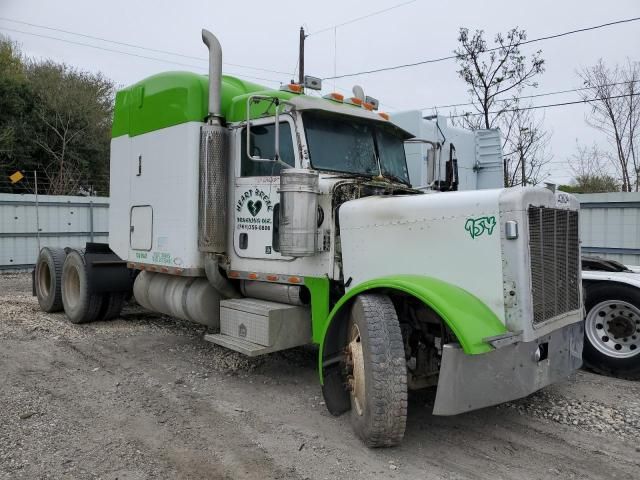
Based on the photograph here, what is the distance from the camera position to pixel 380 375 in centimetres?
353

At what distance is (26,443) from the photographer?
12.4ft

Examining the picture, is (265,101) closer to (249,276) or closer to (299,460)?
(249,276)

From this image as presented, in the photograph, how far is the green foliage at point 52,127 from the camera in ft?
70.9

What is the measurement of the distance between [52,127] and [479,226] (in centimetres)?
2340

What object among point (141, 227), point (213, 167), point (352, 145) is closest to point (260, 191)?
point (213, 167)

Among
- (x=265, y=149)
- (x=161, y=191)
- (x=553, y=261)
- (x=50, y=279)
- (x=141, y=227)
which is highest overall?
(x=265, y=149)

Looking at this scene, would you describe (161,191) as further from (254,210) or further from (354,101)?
(354,101)

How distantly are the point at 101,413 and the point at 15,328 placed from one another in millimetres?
4051

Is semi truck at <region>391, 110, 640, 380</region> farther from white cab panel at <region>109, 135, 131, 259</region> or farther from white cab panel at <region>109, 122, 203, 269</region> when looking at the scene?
white cab panel at <region>109, 135, 131, 259</region>

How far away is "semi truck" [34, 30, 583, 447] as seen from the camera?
3535mm

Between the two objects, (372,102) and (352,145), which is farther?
(372,102)

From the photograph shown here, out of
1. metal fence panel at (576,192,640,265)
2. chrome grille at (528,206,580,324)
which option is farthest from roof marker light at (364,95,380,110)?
metal fence panel at (576,192,640,265)

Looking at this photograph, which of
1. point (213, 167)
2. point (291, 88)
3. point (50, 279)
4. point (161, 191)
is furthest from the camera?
point (50, 279)

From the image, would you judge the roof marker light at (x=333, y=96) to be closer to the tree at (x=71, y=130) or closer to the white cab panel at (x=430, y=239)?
the white cab panel at (x=430, y=239)
